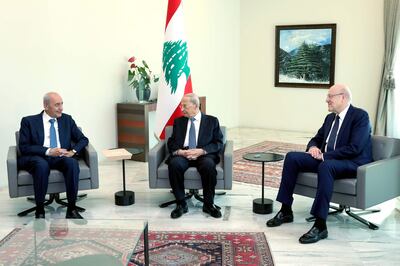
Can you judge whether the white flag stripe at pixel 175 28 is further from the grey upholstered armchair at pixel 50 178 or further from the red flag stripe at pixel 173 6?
the grey upholstered armchair at pixel 50 178

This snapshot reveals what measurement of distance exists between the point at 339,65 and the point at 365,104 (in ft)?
3.16

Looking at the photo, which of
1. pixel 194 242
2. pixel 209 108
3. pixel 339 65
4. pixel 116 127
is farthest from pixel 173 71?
pixel 339 65

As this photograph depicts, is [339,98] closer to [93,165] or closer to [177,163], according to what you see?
[177,163]

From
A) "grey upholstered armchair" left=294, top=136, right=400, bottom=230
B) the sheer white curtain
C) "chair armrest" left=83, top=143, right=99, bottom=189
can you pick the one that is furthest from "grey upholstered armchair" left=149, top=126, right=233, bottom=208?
the sheer white curtain

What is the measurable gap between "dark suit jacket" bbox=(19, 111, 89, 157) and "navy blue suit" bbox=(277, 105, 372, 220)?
226 centimetres

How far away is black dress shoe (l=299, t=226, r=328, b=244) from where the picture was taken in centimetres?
421

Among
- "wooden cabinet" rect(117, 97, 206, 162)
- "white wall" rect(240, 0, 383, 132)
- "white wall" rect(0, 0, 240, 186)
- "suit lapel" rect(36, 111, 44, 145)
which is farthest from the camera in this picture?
"white wall" rect(240, 0, 383, 132)

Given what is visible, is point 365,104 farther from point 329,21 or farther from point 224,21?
point 224,21

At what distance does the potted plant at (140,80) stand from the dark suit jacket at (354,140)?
12.1 ft

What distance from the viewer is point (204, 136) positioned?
17.0 ft

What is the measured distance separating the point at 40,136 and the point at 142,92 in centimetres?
269

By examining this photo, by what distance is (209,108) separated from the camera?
1015cm

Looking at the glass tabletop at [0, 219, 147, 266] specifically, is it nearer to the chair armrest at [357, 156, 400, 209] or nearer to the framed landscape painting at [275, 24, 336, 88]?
the chair armrest at [357, 156, 400, 209]

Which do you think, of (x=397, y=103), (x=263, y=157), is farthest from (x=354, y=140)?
(x=397, y=103)
